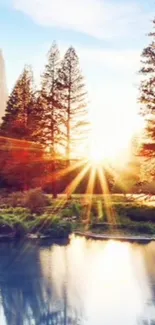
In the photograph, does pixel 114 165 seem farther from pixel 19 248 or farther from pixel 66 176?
pixel 19 248

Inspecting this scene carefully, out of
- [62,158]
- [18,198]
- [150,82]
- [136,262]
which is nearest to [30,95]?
[62,158]

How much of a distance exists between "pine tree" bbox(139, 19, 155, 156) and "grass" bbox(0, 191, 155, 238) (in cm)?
335

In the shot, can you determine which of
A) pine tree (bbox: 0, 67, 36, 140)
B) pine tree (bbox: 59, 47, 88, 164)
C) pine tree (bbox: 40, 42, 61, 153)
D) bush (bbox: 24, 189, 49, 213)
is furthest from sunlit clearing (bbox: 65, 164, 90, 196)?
bush (bbox: 24, 189, 49, 213)

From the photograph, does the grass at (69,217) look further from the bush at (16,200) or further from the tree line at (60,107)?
the tree line at (60,107)

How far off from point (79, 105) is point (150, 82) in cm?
1137

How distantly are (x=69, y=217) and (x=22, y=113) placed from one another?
560 inches

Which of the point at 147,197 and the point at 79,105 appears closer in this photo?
the point at 147,197

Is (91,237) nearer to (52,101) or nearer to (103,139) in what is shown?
(52,101)

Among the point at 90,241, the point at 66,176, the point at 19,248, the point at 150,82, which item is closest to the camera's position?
the point at 19,248

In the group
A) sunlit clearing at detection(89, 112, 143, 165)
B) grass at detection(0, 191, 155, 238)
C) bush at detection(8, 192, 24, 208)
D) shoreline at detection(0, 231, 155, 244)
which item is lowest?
shoreline at detection(0, 231, 155, 244)

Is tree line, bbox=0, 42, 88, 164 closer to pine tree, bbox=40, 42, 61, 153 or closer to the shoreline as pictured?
pine tree, bbox=40, 42, 61, 153

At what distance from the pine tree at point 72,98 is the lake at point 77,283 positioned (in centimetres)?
1465

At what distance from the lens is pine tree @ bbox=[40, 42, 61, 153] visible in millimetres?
34719

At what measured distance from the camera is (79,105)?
35.4 m
